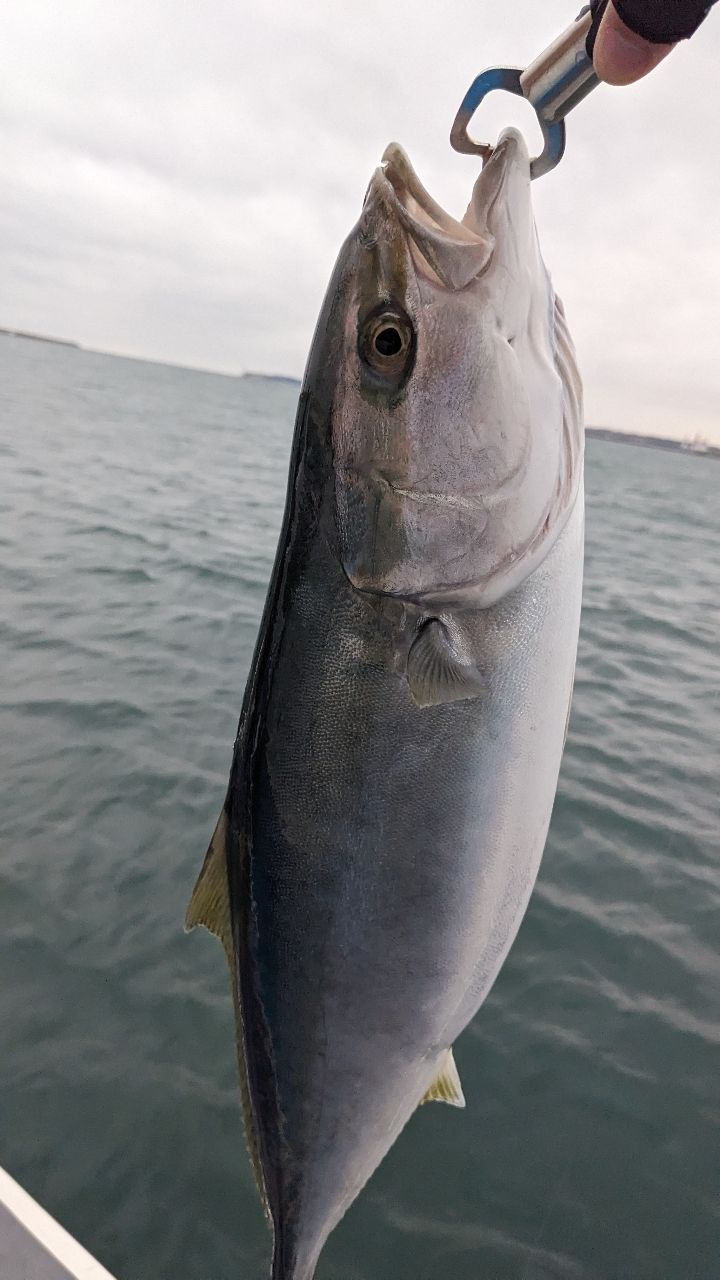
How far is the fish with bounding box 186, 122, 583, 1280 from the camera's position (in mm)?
1330

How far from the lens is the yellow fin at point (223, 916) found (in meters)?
1.60

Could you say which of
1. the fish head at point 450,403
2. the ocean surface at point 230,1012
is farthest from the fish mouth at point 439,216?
the ocean surface at point 230,1012

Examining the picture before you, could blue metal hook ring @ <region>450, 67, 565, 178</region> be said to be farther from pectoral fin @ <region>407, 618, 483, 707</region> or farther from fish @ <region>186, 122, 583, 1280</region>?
pectoral fin @ <region>407, 618, 483, 707</region>

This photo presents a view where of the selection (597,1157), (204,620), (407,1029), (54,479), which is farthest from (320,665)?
(54,479)

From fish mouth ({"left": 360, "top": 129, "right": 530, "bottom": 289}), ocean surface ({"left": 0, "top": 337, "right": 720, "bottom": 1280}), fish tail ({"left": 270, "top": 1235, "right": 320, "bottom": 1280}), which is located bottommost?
ocean surface ({"left": 0, "top": 337, "right": 720, "bottom": 1280})

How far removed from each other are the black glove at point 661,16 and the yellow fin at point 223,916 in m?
1.62

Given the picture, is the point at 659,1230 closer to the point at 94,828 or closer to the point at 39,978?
the point at 39,978

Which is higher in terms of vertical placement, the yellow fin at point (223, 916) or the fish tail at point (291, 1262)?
the yellow fin at point (223, 916)

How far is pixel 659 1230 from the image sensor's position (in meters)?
3.25

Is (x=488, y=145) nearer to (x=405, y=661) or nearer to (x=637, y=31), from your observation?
(x=637, y=31)

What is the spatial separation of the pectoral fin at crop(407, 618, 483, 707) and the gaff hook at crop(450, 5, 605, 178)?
88 cm

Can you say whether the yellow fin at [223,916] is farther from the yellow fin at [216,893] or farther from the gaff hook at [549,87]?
the gaff hook at [549,87]

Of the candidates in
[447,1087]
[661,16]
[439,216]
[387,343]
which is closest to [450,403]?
[387,343]

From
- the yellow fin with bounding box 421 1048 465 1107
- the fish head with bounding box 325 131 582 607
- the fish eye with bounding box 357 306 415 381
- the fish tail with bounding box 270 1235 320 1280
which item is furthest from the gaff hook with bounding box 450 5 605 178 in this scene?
the fish tail with bounding box 270 1235 320 1280
